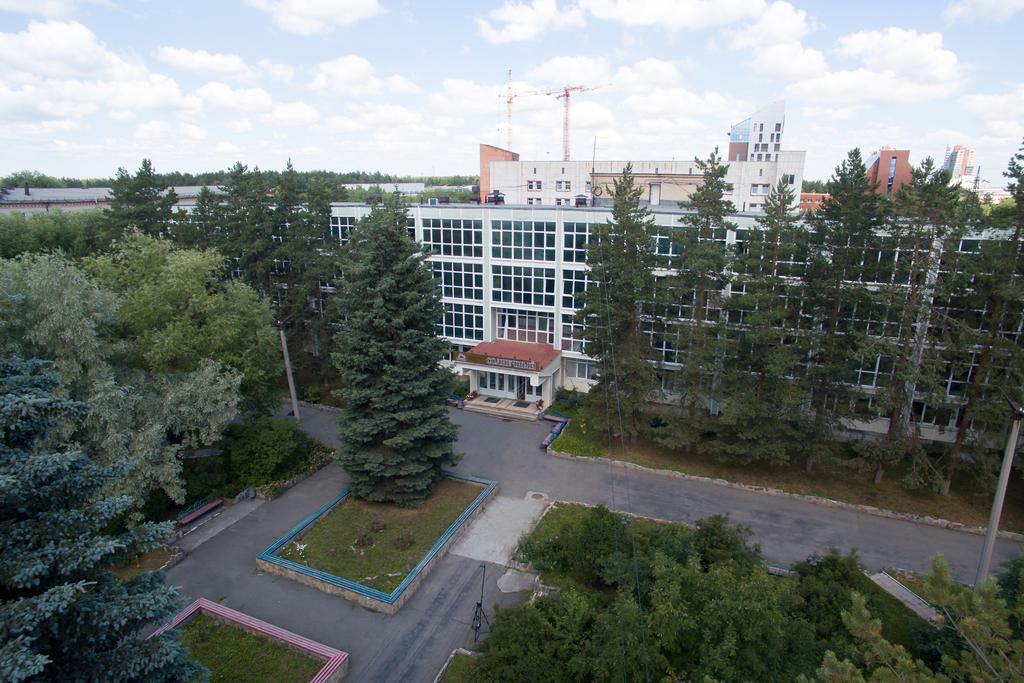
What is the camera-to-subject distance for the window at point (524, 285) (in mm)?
26891

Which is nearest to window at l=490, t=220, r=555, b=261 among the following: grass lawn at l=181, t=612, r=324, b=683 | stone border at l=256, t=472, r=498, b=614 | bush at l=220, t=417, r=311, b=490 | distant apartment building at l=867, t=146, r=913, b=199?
bush at l=220, t=417, r=311, b=490

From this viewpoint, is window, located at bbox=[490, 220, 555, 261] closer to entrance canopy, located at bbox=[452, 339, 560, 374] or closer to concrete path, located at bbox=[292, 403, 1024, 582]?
entrance canopy, located at bbox=[452, 339, 560, 374]

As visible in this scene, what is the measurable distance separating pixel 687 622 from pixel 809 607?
3.98 metres

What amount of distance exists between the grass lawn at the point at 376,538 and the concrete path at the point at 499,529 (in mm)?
740

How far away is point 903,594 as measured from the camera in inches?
563

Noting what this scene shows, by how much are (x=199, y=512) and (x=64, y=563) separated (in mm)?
12889

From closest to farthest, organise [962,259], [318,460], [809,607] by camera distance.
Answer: [809,607]
[962,259]
[318,460]

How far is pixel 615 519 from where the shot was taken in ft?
47.8

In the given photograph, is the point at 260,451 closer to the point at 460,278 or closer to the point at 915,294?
the point at 460,278

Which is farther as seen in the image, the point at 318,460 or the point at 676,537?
the point at 318,460

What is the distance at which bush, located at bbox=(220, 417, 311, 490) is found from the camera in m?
18.9

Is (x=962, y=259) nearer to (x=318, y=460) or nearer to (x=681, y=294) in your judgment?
(x=681, y=294)

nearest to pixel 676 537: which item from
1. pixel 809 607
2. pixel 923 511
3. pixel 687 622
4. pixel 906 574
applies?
pixel 809 607

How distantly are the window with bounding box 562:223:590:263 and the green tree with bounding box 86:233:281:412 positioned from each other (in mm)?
13125
